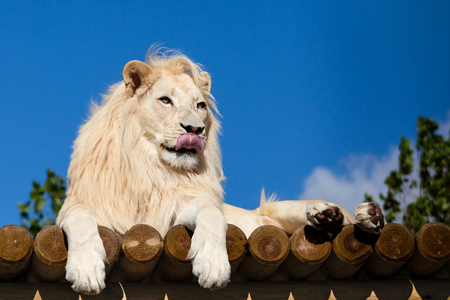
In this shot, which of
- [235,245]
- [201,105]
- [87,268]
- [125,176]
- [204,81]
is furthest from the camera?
[204,81]

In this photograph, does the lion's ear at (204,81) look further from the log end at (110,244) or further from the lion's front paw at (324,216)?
the log end at (110,244)

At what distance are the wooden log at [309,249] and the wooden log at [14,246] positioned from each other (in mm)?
1451

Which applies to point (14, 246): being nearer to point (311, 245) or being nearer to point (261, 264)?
point (261, 264)

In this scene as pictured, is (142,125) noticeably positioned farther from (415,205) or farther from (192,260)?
(415,205)

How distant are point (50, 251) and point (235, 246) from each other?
0.99m

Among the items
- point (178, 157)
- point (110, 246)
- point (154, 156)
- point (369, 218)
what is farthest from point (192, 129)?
point (369, 218)

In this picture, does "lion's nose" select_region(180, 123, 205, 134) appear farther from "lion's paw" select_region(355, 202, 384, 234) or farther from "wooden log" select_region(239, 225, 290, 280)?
"lion's paw" select_region(355, 202, 384, 234)

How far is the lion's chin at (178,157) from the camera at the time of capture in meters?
4.11

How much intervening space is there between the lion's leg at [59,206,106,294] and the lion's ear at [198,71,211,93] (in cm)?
165

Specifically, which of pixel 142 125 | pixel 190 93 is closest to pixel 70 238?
pixel 142 125

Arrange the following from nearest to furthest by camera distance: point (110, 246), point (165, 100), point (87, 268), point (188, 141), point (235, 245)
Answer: point (87, 268)
point (110, 246)
point (235, 245)
point (188, 141)
point (165, 100)

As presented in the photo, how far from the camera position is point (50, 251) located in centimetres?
312

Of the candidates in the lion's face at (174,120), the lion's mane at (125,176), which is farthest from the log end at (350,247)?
the lion's face at (174,120)

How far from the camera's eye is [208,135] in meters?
4.57
